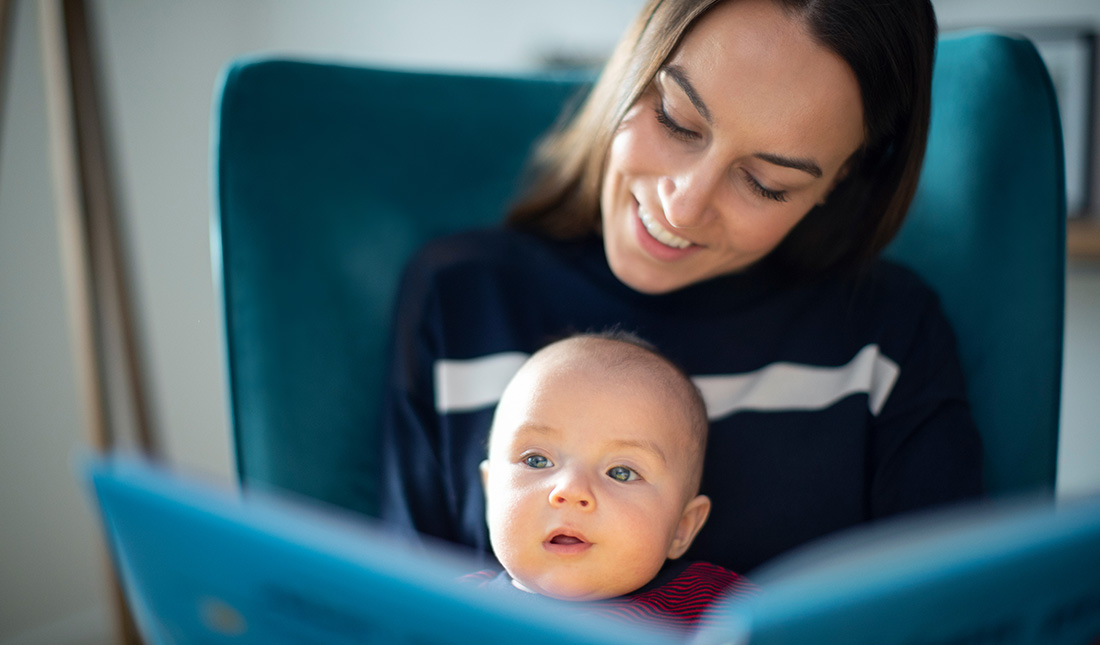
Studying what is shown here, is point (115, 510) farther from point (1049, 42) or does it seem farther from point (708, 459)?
point (1049, 42)

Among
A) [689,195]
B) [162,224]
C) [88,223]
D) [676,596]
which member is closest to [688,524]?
[676,596]

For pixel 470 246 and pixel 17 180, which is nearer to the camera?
pixel 470 246

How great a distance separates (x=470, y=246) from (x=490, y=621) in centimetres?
70

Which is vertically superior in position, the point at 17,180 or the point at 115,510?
the point at 17,180

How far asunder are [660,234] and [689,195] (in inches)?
3.2

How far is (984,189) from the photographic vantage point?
3.03 ft

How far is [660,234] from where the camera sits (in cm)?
86

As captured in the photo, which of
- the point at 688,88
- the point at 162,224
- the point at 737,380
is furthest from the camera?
the point at 162,224

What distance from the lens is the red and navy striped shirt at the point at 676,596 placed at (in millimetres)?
656

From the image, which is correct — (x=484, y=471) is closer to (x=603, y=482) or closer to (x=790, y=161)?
(x=603, y=482)

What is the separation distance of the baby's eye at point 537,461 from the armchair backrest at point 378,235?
1.17ft

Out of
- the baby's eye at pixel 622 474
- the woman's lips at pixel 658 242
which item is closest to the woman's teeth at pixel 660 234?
the woman's lips at pixel 658 242

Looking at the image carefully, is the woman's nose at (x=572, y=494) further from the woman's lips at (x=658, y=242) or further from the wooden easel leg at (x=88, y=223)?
the wooden easel leg at (x=88, y=223)

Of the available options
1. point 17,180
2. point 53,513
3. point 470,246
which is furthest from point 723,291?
point 53,513
